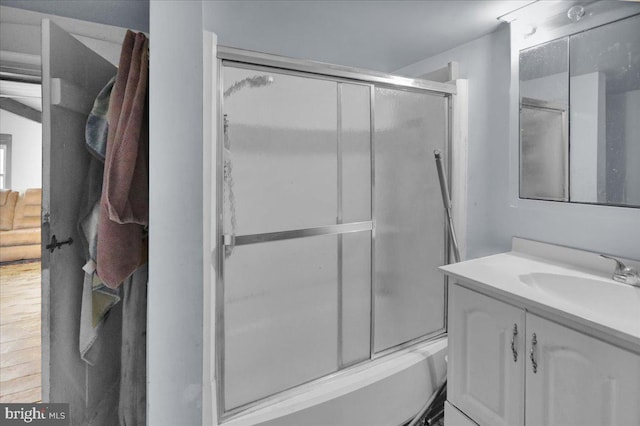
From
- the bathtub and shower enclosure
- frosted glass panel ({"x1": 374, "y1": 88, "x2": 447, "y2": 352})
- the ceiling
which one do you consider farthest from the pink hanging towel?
frosted glass panel ({"x1": 374, "y1": 88, "x2": 447, "y2": 352})

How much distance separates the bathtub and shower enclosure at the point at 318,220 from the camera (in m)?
1.26

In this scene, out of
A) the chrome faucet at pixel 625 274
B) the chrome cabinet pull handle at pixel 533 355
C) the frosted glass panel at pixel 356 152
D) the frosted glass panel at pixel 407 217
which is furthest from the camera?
the frosted glass panel at pixel 407 217

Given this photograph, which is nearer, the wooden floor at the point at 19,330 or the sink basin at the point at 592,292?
the wooden floor at the point at 19,330

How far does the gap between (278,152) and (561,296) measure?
1.26 meters

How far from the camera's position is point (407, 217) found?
1732 mm

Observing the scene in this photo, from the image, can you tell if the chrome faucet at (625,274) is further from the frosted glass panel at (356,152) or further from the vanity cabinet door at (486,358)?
the frosted glass panel at (356,152)

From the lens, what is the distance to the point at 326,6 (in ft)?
4.89

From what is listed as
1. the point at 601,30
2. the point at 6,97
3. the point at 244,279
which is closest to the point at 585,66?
the point at 601,30

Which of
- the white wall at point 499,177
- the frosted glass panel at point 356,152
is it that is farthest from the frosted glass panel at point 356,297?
the white wall at point 499,177

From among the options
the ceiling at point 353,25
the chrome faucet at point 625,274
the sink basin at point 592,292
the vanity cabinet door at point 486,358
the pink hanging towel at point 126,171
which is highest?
the ceiling at point 353,25

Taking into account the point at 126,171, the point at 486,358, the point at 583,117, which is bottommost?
the point at 486,358

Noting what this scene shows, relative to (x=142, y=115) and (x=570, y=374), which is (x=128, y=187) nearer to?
(x=142, y=115)

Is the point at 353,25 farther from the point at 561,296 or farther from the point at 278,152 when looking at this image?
the point at 561,296

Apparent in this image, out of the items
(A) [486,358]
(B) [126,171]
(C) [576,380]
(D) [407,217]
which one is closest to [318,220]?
(D) [407,217]
